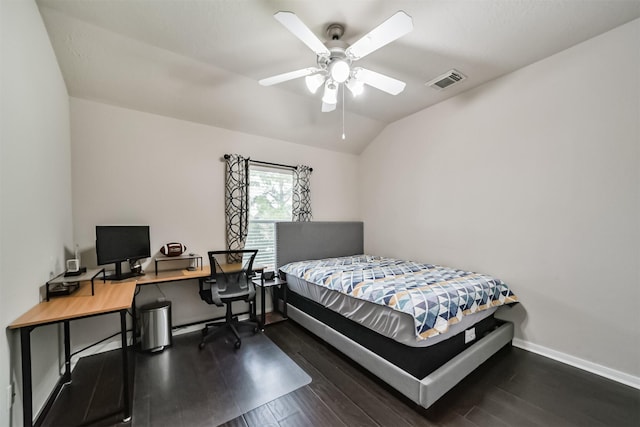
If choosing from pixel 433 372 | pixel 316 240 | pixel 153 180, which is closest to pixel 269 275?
pixel 316 240

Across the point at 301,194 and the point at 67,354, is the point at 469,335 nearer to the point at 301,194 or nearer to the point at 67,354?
the point at 301,194

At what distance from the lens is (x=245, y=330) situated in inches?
120

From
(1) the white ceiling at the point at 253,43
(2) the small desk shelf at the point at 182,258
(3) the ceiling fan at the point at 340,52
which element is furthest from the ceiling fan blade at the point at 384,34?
(2) the small desk shelf at the point at 182,258

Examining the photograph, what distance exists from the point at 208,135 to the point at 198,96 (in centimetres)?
51

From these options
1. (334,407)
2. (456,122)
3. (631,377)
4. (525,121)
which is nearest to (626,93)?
(525,121)

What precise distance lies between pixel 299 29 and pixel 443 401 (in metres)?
2.78

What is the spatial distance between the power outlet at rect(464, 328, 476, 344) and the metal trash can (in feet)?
9.57

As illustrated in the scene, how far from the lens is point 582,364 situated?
2.28m

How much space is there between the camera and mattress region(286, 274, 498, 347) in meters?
1.83

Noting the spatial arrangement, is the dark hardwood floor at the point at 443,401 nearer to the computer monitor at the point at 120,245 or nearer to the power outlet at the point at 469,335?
the power outlet at the point at 469,335

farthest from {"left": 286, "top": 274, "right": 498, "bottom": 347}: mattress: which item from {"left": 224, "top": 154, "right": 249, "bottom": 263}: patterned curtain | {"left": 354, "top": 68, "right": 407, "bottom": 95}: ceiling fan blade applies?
{"left": 354, "top": 68, "right": 407, "bottom": 95}: ceiling fan blade

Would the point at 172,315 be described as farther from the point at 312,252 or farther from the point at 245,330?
the point at 312,252

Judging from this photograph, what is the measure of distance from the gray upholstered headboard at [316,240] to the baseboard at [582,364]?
8.10ft

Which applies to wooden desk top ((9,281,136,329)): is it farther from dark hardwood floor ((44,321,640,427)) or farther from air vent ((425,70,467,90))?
air vent ((425,70,467,90))
